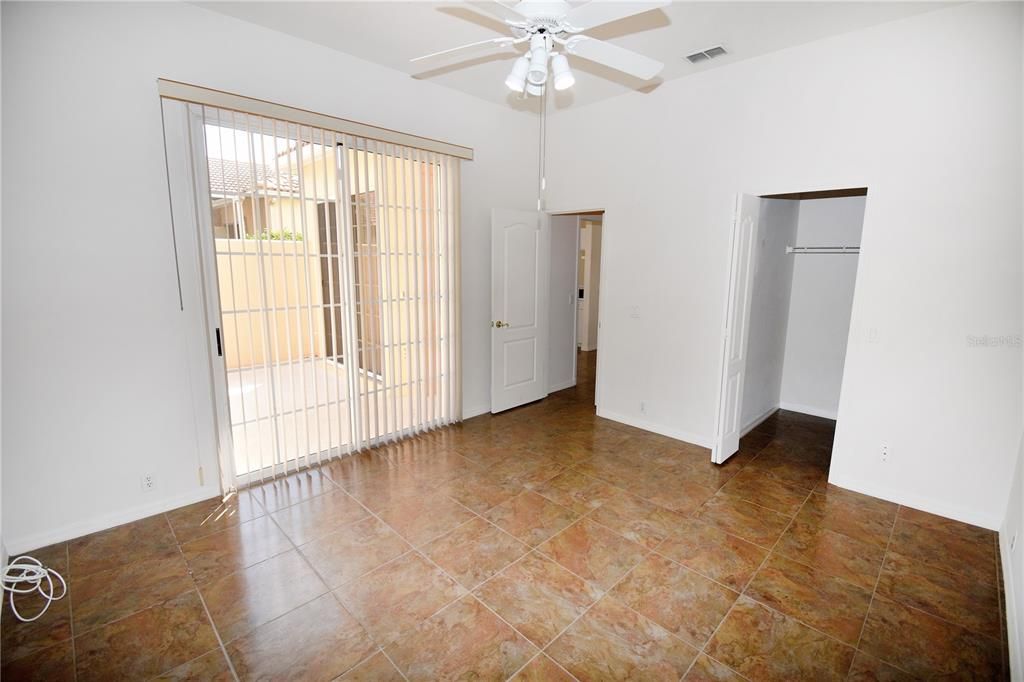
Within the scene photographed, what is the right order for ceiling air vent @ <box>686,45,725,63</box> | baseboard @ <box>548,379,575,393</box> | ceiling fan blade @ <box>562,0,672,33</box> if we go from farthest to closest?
baseboard @ <box>548,379,575,393</box> → ceiling air vent @ <box>686,45,725,63</box> → ceiling fan blade @ <box>562,0,672,33</box>

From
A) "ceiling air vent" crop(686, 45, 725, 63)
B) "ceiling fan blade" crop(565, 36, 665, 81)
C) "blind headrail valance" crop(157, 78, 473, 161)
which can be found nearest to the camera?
"ceiling fan blade" crop(565, 36, 665, 81)

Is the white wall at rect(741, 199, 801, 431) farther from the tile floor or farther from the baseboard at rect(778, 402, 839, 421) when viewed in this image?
the tile floor

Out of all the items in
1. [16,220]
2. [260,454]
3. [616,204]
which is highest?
[616,204]

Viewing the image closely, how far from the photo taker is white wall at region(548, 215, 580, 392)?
5.61 m

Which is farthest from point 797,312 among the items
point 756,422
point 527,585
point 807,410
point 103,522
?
point 103,522

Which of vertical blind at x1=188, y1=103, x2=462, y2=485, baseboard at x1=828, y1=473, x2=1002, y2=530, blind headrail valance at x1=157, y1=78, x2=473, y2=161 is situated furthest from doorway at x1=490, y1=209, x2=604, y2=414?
baseboard at x1=828, y1=473, x2=1002, y2=530

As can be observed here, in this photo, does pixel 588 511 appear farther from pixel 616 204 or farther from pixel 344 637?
pixel 616 204

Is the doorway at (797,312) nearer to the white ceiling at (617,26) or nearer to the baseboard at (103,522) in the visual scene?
the white ceiling at (617,26)

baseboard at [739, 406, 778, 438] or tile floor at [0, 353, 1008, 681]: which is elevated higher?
baseboard at [739, 406, 778, 438]

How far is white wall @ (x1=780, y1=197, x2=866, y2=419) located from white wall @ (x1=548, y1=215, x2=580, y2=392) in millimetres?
2456

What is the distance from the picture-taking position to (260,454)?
11.2ft

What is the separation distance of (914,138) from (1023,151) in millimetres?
516

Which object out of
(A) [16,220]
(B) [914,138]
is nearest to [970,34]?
(B) [914,138]

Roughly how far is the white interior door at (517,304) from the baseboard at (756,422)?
2167mm
